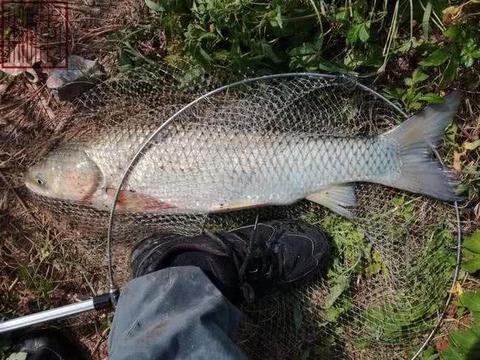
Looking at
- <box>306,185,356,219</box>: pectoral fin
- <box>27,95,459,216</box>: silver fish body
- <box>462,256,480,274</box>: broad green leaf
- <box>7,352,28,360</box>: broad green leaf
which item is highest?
<box>27,95,459,216</box>: silver fish body

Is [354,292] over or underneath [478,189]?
underneath

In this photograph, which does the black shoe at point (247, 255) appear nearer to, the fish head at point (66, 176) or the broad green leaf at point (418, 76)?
the fish head at point (66, 176)

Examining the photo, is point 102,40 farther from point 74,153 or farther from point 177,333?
point 177,333

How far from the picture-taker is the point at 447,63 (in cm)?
239

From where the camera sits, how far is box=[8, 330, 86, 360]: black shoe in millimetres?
2586

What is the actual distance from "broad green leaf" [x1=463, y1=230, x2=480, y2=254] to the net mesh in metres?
0.09

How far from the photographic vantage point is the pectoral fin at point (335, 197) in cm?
245

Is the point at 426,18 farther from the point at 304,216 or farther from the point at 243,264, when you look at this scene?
the point at 243,264

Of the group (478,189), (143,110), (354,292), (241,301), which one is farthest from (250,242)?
(478,189)

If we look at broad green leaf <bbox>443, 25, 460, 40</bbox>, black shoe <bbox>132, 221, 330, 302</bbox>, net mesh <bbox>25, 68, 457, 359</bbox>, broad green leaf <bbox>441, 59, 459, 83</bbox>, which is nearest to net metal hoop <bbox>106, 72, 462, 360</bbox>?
net mesh <bbox>25, 68, 457, 359</bbox>

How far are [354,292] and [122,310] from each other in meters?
1.06

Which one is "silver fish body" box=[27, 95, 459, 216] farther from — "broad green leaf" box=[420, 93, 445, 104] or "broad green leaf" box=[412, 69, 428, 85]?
"broad green leaf" box=[412, 69, 428, 85]

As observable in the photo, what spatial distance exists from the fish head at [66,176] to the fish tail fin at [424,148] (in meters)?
1.26

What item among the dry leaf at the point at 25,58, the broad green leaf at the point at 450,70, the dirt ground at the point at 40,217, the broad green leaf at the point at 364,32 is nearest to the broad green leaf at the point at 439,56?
the broad green leaf at the point at 450,70
